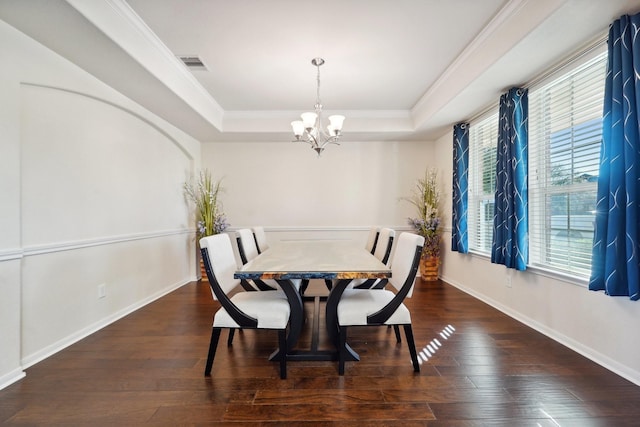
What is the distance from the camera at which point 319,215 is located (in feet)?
16.6

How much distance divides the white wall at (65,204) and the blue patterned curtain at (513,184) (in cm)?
393

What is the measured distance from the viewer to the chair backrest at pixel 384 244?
9.26 feet

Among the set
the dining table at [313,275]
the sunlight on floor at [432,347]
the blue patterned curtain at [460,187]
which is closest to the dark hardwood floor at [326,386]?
the sunlight on floor at [432,347]

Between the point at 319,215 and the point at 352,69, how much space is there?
98.4 inches

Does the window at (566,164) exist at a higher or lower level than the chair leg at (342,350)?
higher

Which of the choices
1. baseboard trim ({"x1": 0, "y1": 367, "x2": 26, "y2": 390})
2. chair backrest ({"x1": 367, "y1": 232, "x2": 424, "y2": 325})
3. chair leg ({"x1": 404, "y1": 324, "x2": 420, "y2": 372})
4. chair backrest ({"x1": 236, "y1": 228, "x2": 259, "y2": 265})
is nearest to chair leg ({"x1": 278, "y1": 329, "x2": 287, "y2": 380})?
chair backrest ({"x1": 367, "y1": 232, "x2": 424, "y2": 325})

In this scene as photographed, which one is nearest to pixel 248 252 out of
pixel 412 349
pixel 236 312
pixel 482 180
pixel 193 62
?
pixel 236 312

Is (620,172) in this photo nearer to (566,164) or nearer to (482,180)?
(566,164)

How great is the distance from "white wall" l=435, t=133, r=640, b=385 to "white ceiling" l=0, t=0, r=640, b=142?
6.04 feet

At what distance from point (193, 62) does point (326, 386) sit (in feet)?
10.2

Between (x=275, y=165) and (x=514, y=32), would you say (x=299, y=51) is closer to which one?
(x=514, y=32)

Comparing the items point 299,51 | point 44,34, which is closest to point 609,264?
point 299,51

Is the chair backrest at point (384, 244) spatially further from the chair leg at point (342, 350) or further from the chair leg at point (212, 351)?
the chair leg at point (212, 351)

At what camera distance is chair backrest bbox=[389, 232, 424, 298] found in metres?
1.94
